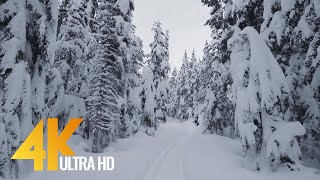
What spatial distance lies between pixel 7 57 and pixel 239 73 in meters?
10.8

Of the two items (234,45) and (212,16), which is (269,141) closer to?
(234,45)

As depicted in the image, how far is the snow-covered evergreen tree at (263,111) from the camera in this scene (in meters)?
13.7

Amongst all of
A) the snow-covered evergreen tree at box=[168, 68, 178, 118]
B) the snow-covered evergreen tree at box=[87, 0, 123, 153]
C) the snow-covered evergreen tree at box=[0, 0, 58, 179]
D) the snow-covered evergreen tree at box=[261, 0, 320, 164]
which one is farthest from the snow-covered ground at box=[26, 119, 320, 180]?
the snow-covered evergreen tree at box=[168, 68, 178, 118]

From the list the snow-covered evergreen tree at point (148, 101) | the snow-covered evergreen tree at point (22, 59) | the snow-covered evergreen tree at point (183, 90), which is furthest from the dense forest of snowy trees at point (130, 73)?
the snow-covered evergreen tree at point (183, 90)

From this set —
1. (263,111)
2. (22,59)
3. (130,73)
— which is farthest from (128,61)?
(22,59)

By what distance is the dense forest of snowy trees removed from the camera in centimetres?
1084

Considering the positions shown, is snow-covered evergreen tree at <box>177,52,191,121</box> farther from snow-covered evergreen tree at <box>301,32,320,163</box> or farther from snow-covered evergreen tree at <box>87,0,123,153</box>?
snow-covered evergreen tree at <box>301,32,320,163</box>

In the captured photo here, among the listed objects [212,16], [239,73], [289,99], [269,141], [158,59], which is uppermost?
[212,16]

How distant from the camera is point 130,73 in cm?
2666

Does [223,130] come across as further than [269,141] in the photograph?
Yes

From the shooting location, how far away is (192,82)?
6512 centimetres

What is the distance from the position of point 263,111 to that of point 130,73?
45.9 ft

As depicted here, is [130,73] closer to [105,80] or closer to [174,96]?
[105,80]

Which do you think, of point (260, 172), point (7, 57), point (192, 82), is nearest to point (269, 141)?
point (260, 172)
